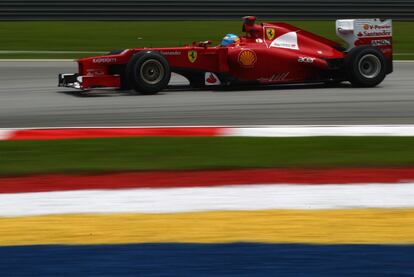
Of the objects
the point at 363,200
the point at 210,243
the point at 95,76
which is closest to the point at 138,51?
the point at 95,76

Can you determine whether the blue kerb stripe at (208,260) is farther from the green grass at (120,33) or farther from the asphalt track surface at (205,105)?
the green grass at (120,33)

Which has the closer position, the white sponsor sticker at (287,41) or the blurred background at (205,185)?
the blurred background at (205,185)

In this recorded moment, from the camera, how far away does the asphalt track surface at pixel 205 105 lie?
9430mm

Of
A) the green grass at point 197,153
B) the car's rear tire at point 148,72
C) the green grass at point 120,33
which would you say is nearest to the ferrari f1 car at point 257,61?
the car's rear tire at point 148,72

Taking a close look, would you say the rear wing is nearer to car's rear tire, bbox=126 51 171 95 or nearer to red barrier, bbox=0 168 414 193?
car's rear tire, bbox=126 51 171 95

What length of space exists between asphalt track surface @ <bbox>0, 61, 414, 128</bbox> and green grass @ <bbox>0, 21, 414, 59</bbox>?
484cm

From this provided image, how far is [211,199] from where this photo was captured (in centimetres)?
534

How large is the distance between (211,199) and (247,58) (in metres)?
6.70

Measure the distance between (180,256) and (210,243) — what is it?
26 cm

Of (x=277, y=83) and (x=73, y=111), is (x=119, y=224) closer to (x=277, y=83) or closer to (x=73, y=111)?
(x=73, y=111)

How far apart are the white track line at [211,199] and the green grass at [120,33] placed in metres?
11.2

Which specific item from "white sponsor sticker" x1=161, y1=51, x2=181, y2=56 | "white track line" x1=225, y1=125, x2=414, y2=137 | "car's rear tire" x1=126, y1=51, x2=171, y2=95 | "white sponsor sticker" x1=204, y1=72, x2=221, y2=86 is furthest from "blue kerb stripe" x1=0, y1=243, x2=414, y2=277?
"white sponsor sticker" x1=204, y1=72, x2=221, y2=86

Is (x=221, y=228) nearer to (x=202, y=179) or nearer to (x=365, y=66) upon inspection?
(x=202, y=179)

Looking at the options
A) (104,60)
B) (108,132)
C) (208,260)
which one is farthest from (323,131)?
(208,260)
